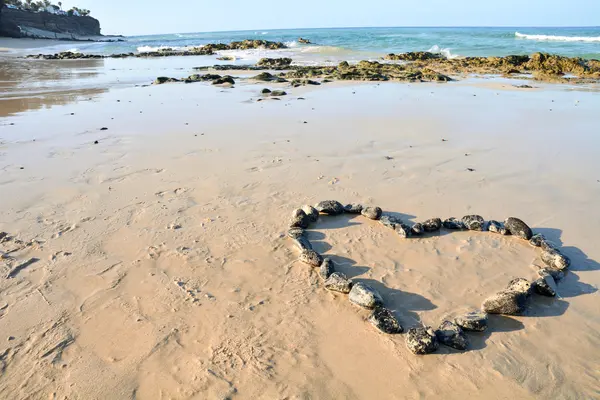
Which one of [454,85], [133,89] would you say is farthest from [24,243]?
[454,85]

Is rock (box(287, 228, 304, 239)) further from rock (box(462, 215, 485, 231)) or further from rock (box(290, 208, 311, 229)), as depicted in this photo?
rock (box(462, 215, 485, 231))

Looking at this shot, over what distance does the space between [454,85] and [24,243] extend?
14.8 metres

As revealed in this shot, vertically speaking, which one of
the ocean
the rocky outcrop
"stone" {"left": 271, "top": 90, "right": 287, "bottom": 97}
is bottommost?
the ocean

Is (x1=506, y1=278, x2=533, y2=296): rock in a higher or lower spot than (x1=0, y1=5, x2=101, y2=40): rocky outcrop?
lower

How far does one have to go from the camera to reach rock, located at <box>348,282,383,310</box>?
333 centimetres

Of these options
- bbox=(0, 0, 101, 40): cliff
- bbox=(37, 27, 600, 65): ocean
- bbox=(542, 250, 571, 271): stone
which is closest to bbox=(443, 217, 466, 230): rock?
bbox=(542, 250, 571, 271): stone

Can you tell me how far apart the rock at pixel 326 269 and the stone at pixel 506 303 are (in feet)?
4.42

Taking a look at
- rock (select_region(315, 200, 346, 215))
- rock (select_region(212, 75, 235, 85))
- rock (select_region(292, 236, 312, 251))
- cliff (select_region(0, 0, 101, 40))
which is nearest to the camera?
rock (select_region(292, 236, 312, 251))

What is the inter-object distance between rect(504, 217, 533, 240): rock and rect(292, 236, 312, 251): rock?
2.25m

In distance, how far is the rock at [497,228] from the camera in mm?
4496

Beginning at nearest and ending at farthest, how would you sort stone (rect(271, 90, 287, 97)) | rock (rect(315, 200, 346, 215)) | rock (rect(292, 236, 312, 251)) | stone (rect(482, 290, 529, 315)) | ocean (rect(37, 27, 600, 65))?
stone (rect(482, 290, 529, 315)) → rock (rect(292, 236, 312, 251)) → rock (rect(315, 200, 346, 215)) → stone (rect(271, 90, 287, 97)) → ocean (rect(37, 27, 600, 65))

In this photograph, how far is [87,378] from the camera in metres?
2.66

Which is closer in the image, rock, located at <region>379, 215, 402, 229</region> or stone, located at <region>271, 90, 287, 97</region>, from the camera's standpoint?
rock, located at <region>379, 215, 402, 229</region>

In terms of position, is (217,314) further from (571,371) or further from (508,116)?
(508,116)
